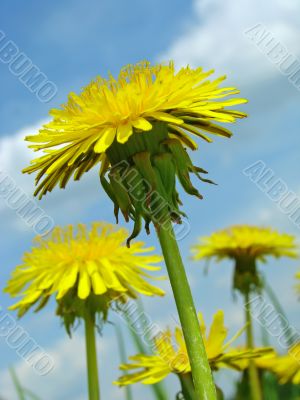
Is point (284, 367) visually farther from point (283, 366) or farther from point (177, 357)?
point (177, 357)

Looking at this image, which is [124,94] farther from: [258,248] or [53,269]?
[258,248]

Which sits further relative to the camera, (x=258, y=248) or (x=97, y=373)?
(x=258, y=248)

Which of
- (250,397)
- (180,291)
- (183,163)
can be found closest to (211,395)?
(180,291)

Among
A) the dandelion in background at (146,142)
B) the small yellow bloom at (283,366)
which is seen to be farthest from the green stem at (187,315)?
the small yellow bloom at (283,366)

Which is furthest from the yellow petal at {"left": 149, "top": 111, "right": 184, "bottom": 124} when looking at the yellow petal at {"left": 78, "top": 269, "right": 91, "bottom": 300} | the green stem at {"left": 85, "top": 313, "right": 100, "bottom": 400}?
the green stem at {"left": 85, "top": 313, "right": 100, "bottom": 400}

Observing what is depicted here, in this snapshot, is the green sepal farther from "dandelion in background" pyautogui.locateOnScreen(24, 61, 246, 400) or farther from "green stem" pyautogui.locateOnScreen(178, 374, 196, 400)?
"green stem" pyautogui.locateOnScreen(178, 374, 196, 400)

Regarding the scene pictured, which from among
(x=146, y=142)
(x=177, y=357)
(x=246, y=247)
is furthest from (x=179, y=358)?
(x=246, y=247)
